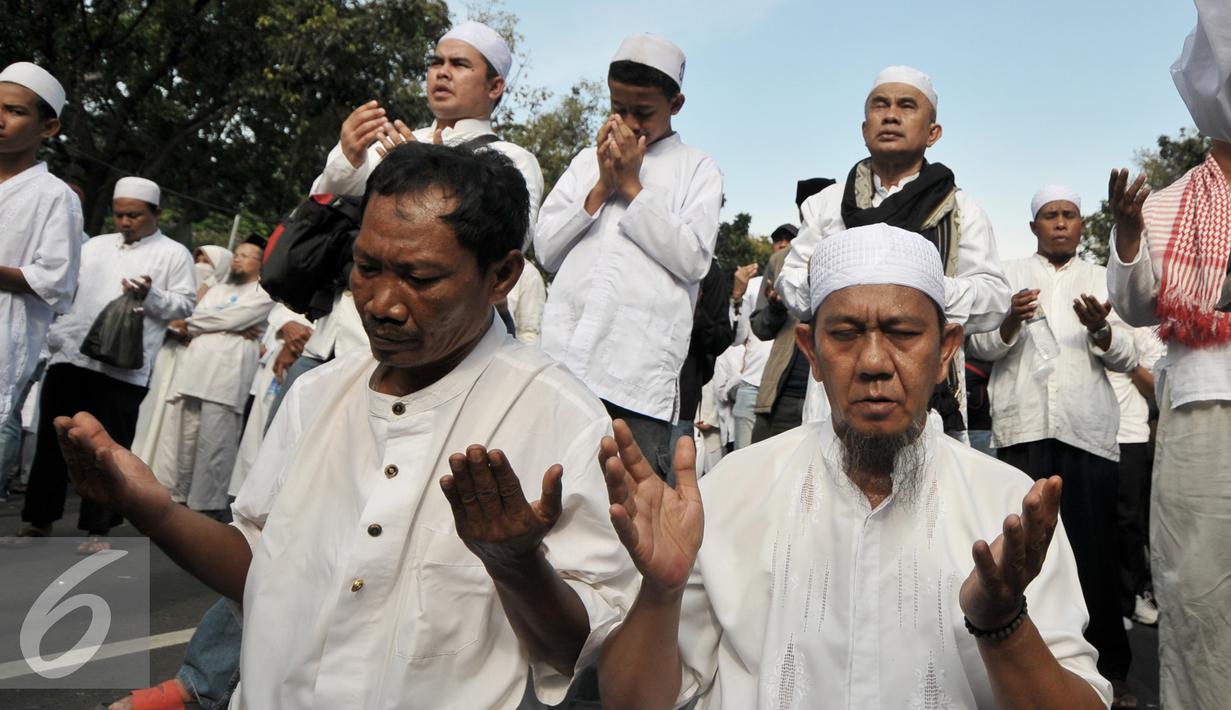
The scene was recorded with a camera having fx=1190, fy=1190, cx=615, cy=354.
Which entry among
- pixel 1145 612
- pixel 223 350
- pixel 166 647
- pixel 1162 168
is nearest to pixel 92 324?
pixel 223 350

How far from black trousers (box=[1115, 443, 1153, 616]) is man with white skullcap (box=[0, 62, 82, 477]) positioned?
642cm

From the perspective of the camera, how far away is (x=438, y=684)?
238 cm

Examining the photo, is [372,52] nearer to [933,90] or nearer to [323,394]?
[933,90]

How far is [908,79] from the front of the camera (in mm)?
4820

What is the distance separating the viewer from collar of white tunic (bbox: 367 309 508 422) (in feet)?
8.58

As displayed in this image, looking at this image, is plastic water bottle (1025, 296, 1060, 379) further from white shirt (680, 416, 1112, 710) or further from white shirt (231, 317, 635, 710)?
white shirt (231, 317, 635, 710)

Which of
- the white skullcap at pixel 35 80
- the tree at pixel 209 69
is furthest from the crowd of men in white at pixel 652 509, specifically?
the tree at pixel 209 69

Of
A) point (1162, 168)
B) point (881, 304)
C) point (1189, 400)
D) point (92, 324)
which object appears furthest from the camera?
point (1162, 168)

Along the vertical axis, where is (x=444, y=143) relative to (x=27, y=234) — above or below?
above

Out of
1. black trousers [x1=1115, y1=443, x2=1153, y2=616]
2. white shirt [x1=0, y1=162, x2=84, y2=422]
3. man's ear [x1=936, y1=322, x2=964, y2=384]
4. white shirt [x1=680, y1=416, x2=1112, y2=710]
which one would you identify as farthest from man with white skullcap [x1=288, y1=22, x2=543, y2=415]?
black trousers [x1=1115, y1=443, x2=1153, y2=616]

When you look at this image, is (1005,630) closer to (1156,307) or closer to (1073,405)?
(1156,307)

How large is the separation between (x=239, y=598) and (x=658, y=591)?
1.08 metres

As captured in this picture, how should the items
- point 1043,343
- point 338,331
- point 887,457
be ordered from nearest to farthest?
point 887,457
point 338,331
point 1043,343

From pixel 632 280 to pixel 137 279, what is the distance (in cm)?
461
